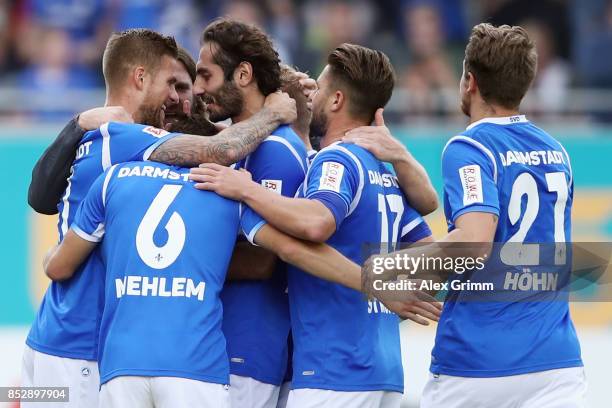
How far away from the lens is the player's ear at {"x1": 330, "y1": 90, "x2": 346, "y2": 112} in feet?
A: 19.9

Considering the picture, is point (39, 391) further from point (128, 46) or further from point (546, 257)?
point (546, 257)

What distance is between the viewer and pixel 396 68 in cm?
1373

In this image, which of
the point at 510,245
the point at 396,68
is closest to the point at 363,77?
the point at 510,245

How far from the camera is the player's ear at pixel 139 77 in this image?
6.24 m

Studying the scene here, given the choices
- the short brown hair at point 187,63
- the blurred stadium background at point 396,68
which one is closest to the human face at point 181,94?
the short brown hair at point 187,63

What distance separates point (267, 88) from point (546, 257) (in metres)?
1.74

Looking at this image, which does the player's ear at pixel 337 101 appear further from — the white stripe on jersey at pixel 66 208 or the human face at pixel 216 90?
the white stripe on jersey at pixel 66 208

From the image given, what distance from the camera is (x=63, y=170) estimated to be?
6.09 meters

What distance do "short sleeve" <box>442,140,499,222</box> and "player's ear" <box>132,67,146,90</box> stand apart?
1683 millimetres

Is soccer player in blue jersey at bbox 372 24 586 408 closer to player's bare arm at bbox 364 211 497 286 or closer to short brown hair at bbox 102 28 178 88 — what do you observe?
player's bare arm at bbox 364 211 497 286

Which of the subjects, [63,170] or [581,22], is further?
[581,22]

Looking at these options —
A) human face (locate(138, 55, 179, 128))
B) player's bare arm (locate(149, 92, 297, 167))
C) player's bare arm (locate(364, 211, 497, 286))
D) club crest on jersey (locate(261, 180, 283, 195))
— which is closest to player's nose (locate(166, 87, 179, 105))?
human face (locate(138, 55, 179, 128))

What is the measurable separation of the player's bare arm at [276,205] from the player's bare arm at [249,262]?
372mm

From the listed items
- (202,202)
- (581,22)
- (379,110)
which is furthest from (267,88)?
(581,22)
